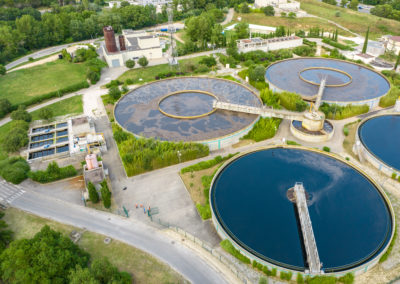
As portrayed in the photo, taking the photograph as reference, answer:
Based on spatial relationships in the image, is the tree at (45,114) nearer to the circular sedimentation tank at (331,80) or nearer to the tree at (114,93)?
the tree at (114,93)

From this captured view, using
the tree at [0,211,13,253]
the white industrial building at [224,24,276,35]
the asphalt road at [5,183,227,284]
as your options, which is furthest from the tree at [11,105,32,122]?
the white industrial building at [224,24,276,35]

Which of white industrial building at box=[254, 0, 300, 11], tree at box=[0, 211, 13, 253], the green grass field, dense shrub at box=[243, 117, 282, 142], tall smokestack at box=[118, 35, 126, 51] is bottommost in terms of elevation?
tree at box=[0, 211, 13, 253]

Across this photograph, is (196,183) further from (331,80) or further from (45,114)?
(331,80)

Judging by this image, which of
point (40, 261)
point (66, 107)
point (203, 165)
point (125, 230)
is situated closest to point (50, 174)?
point (125, 230)

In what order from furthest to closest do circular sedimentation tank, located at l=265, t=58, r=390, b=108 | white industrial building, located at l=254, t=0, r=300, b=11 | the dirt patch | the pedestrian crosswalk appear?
white industrial building, located at l=254, t=0, r=300, b=11 → circular sedimentation tank, located at l=265, t=58, r=390, b=108 → the pedestrian crosswalk → the dirt patch

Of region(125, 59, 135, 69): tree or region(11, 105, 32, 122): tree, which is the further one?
region(125, 59, 135, 69): tree

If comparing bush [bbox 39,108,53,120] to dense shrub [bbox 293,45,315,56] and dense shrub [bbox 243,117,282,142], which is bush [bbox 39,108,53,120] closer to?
dense shrub [bbox 243,117,282,142]
